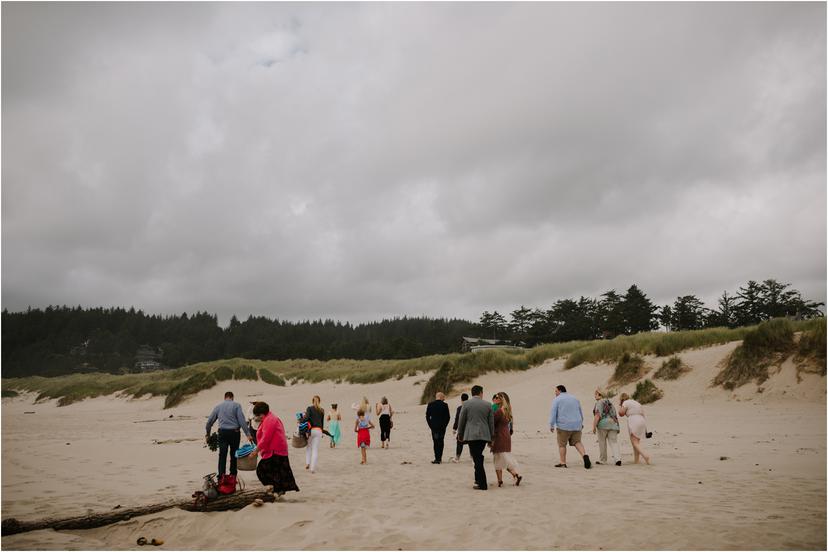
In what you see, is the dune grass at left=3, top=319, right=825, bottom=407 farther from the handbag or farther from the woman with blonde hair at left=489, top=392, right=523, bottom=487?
the handbag

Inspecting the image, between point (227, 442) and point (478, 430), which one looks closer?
point (478, 430)

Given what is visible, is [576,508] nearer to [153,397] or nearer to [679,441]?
[679,441]

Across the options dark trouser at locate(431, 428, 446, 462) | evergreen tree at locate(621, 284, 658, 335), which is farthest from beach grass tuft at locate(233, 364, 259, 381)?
Result: evergreen tree at locate(621, 284, 658, 335)

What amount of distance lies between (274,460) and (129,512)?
7.14 ft

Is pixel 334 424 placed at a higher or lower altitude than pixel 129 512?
lower

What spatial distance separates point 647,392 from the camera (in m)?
23.2

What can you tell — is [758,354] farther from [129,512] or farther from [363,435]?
[129,512]

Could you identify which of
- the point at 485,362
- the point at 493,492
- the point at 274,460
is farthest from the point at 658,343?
the point at 274,460

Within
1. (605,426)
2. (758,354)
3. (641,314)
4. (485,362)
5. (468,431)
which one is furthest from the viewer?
(641,314)

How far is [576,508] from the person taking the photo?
790cm

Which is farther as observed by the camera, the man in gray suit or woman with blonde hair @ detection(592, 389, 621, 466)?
woman with blonde hair @ detection(592, 389, 621, 466)

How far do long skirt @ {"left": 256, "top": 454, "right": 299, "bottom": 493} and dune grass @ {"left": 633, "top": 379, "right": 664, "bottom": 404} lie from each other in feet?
60.5

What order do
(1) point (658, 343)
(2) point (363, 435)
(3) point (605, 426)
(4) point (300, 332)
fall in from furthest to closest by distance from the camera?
(4) point (300, 332) → (1) point (658, 343) → (2) point (363, 435) → (3) point (605, 426)

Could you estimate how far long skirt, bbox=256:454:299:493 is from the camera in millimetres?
8695
